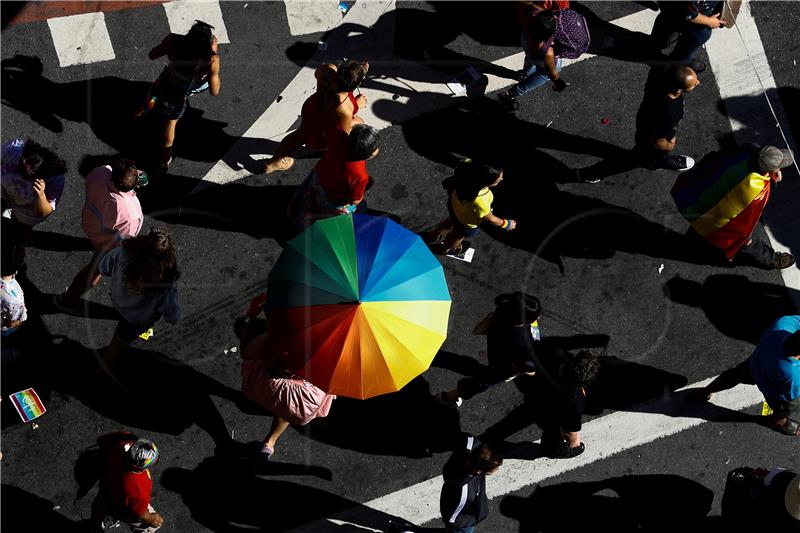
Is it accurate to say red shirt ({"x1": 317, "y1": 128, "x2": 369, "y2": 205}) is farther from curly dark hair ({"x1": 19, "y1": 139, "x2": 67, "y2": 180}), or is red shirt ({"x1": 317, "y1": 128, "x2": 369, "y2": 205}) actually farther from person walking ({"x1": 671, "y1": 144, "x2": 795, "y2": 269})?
person walking ({"x1": 671, "y1": 144, "x2": 795, "y2": 269})

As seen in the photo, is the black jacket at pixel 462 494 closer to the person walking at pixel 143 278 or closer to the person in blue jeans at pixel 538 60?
the person walking at pixel 143 278

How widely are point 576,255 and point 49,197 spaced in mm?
5287

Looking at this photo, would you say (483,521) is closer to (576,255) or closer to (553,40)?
(576,255)

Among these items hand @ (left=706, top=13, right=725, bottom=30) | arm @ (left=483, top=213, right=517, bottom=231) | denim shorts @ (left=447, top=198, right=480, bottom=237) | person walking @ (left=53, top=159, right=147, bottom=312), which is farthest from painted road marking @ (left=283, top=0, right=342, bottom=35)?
hand @ (left=706, top=13, right=725, bottom=30)

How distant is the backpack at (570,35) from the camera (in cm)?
877

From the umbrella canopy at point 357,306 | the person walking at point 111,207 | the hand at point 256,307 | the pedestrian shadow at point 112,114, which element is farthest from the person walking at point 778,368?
the person walking at point 111,207

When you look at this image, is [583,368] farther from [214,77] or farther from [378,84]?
[214,77]

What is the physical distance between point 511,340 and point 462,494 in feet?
4.71

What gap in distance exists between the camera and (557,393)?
26.8ft

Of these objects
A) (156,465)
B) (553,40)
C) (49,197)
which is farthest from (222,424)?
(553,40)

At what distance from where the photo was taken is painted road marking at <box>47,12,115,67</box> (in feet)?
31.0

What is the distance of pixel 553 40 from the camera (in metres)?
8.83

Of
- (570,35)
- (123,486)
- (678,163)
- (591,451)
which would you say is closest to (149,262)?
(123,486)

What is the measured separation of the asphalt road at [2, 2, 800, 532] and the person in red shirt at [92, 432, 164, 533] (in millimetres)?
962
